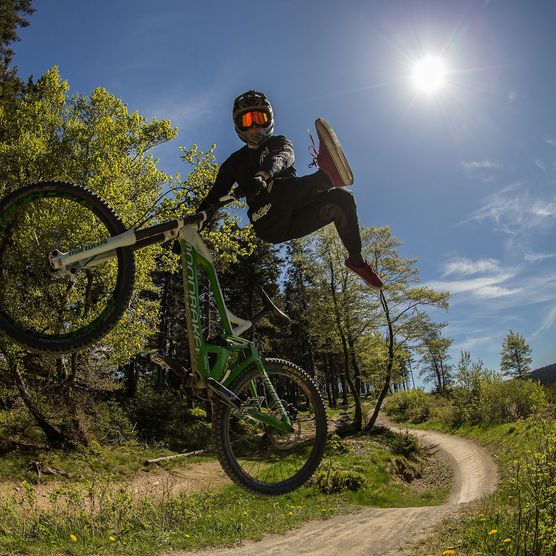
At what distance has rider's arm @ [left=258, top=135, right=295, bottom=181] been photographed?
3635mm

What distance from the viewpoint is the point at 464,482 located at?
22172mm

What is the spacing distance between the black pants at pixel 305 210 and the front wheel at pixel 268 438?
4.16 feet

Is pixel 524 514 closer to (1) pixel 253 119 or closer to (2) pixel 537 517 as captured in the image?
(2) pixel 537 517

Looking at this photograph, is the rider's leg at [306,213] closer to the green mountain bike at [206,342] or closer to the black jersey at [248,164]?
the black jersey at [248,164]

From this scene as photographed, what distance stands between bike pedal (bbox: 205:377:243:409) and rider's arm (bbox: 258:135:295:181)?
168 cm

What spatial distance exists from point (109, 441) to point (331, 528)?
13233 mm

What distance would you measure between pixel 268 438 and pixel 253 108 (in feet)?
10.3

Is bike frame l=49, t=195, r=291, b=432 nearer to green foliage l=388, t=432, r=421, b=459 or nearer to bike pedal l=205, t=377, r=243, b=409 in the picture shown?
bike pedal l=205, t=377, r=243, b=409

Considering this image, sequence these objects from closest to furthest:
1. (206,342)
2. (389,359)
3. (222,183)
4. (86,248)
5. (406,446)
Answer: (86,248) < (206,342) < (222,183) < (406,446) < (389,359)

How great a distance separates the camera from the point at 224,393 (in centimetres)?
368

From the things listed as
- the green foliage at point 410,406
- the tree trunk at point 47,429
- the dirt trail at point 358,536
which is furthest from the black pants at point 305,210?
the green foliage at point 410,406

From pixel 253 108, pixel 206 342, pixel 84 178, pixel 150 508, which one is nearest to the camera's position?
pixel 206 342

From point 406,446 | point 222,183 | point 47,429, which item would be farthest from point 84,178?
point 406,446

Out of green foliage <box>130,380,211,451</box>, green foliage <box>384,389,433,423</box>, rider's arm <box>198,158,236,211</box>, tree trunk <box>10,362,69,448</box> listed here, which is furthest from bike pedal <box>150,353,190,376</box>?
green foliage <box>384,389,433,423</box>
